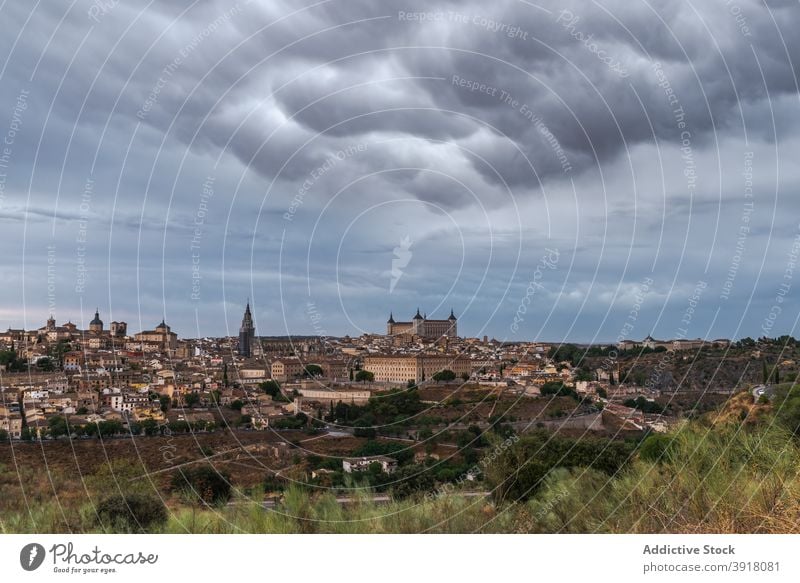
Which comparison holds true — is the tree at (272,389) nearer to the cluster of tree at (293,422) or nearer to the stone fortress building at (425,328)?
the cluster of tree at (293,422)

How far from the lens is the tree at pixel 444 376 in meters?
29.6

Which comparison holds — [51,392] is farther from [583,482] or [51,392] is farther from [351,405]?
[583,482]

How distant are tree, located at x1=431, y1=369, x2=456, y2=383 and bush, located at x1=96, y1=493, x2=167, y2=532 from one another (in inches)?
1004

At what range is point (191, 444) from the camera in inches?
595

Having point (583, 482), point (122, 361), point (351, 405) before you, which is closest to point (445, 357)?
point (351, 405)

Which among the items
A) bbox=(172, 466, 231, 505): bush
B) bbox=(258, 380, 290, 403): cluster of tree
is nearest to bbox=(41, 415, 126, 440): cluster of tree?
bbox=(258, 380, 290, 403): cluster of tree

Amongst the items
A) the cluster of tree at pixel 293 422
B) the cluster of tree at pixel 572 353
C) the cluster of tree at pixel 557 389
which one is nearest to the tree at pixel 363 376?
the cluster of tree at pixel 557 389

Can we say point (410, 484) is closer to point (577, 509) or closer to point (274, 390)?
point (577, 509)

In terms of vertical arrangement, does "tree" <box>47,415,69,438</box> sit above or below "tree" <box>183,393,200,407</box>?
below

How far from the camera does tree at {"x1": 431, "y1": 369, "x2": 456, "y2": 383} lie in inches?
1165

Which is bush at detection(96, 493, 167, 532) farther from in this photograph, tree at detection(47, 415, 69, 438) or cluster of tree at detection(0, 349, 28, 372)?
cluster of tree at detection(0, 349, 28, 372)
